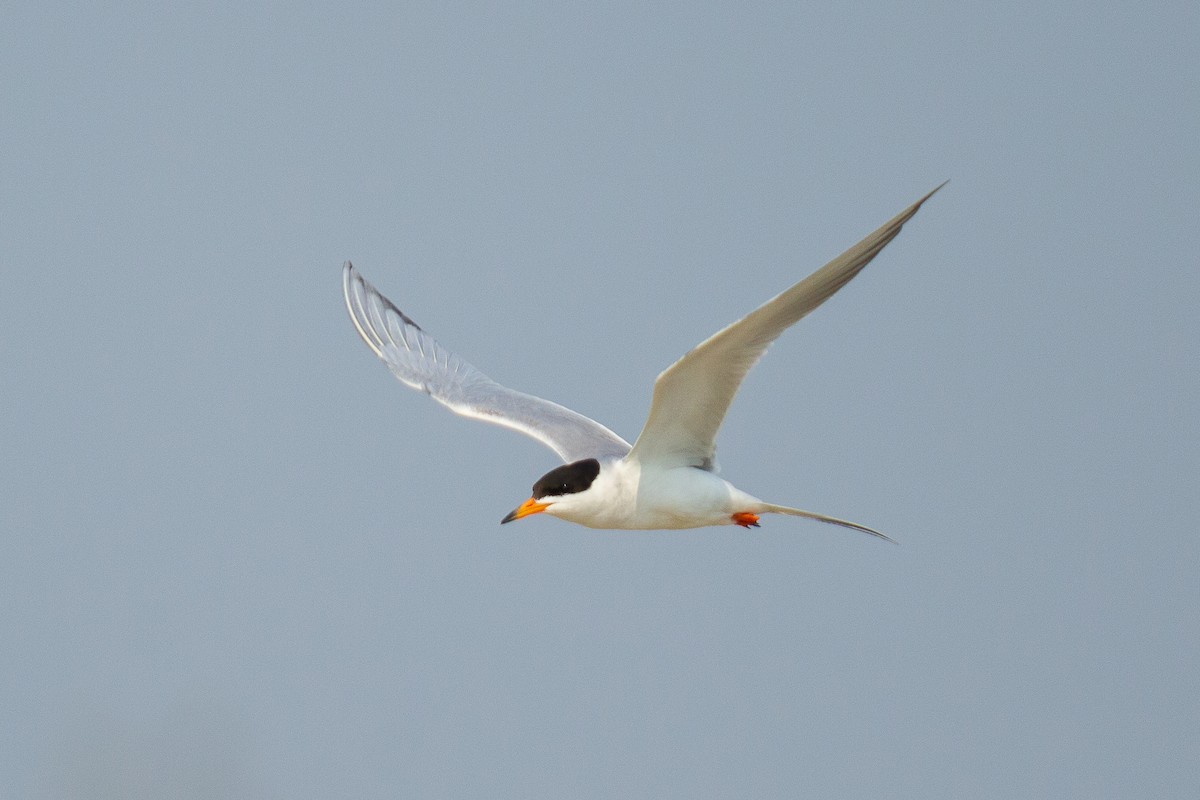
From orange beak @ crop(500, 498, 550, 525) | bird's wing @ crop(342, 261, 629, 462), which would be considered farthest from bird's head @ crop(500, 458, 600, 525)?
bird's wing @ crop(342, 261, 629, 462)

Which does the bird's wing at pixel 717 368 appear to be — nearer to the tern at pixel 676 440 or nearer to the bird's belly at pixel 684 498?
the tern at pixel 676 440

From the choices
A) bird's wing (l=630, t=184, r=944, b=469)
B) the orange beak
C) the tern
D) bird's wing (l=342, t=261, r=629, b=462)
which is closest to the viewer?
bird's wing (l=630, t=184, r=944, b=469)

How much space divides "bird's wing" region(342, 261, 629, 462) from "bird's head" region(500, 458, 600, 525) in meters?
1.32

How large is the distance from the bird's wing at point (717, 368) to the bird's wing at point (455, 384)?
1.43m

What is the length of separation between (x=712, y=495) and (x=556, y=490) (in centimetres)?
93

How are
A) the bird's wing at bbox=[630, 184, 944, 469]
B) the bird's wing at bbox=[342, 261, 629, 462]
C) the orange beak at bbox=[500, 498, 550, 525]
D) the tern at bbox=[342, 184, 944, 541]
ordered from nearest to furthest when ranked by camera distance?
the bird's wing at bbox=[630, 184, 944, 469] → the tern at bbox=[342, 184, 944, 541] → the orange beak at bbox=[500, 498, 550, 525] → the bird's wing at bbox=[342, 261, 629, 462]

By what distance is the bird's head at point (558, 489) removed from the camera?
8.69 meters

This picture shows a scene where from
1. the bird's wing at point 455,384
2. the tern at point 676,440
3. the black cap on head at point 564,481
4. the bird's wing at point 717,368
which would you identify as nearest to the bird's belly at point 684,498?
the tern at point 676,440

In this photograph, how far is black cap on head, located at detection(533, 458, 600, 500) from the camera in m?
8.69

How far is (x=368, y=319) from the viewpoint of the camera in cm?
1232

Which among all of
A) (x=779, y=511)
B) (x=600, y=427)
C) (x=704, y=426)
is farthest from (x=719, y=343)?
(x=600, y=427)

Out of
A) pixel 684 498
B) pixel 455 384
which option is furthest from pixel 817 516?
pixel 455 384

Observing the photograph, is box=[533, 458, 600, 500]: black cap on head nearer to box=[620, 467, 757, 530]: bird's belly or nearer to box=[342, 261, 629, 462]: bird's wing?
box=[620, 467, 757, 530]: bird's belly

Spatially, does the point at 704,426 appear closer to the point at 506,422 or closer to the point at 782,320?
the point at 782,320
